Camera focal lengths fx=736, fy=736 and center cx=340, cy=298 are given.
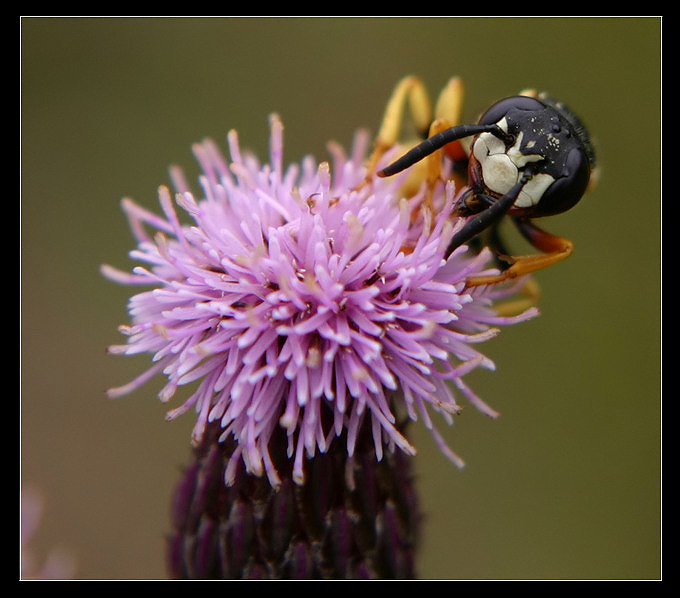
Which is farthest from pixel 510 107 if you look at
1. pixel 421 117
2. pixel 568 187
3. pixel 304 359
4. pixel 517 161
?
pixel 304 359

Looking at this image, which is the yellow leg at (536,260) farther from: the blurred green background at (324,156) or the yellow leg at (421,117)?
the blurred green background at (324,156)

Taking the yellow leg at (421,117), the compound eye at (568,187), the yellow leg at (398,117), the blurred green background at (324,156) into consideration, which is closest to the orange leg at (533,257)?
the compound eye at (568,187)

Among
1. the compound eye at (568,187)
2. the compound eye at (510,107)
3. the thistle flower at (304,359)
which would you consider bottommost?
the thistle flower at (304,359)

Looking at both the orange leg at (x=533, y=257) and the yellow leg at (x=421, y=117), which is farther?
the yellow leg at (x=421, y=117)

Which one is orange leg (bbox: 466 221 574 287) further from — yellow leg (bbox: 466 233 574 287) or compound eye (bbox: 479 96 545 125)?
compound eye (bbox: 479 96 545 125)

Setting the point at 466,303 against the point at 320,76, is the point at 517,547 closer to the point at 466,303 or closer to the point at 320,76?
the point at 466,303

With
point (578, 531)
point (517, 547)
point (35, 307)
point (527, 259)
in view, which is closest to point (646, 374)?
point (578, 531)

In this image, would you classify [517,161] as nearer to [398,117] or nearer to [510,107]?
[510,107]
